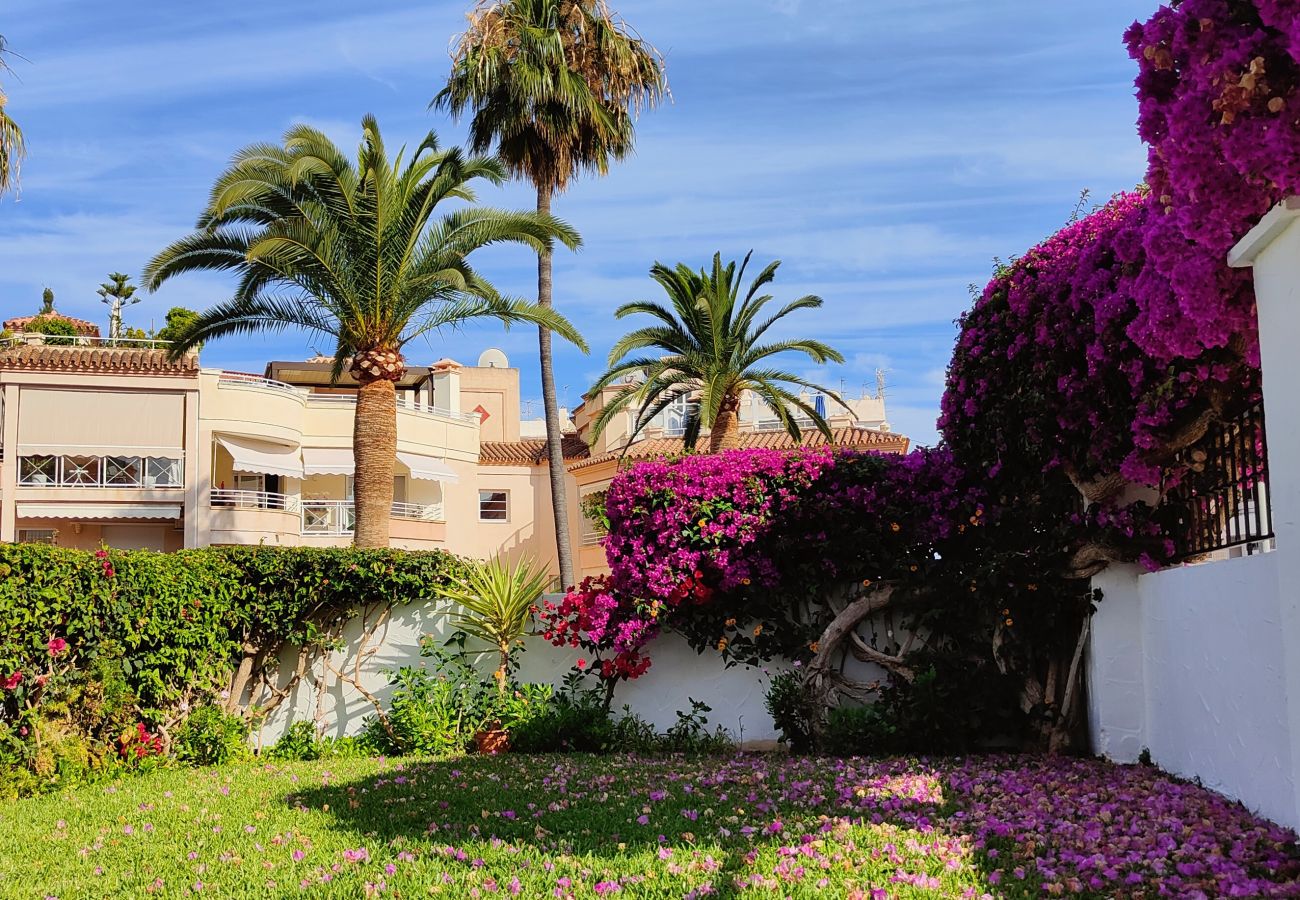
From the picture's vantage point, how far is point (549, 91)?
2342 cm

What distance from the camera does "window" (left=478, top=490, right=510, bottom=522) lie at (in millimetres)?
45344

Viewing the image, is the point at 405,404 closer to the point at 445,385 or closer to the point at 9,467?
the point at 445,385

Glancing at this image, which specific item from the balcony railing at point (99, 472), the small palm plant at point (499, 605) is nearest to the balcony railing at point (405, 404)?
the balcony railing at point (99, 472)

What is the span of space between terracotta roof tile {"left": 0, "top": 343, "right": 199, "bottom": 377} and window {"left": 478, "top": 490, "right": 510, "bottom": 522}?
43.6ft

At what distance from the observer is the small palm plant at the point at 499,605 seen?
13102 millimetres

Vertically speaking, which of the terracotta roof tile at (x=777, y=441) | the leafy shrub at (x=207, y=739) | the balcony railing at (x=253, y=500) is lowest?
the leafy shrub at (x=207, y=739)

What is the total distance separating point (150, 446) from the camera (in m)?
34.6

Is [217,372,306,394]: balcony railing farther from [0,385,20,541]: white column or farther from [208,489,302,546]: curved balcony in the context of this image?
[0,385,20,541]: white column

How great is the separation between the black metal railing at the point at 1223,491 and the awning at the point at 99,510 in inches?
1231

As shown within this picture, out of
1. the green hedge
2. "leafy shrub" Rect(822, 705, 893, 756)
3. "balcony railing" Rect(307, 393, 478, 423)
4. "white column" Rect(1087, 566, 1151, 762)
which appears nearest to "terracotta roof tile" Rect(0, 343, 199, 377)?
"balcony railing" Rect(307, 393, 478, 423)

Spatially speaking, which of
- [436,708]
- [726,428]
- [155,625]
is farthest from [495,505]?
[155,625]

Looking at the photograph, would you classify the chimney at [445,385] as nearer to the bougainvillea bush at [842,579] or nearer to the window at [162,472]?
the window at [162,472]

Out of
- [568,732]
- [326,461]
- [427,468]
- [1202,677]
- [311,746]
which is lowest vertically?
[311,746]

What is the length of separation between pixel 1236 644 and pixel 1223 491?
Result: 155cm
